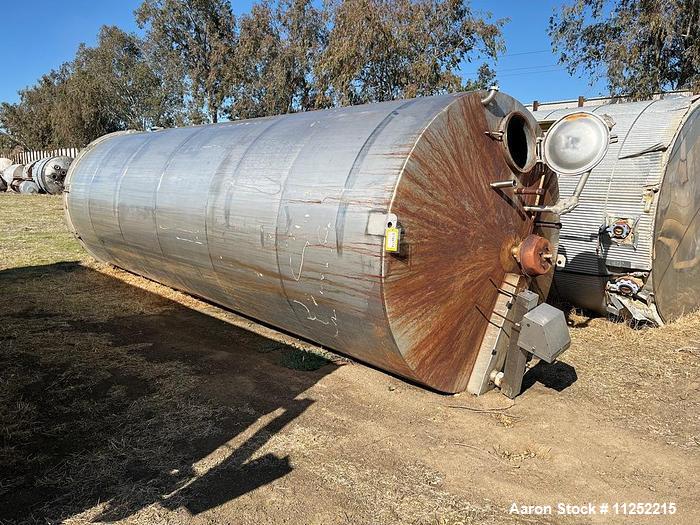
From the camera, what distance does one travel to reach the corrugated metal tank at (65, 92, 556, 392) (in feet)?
12.4

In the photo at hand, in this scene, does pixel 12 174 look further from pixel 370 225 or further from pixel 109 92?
pixel 370 225

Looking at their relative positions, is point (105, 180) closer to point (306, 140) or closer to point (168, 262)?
point (168, 262)

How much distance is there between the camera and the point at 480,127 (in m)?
4.21

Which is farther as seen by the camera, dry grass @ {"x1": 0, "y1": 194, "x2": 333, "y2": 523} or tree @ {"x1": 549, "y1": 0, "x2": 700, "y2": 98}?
tree @ {"x1": 549, "y1": 0, "x2": 700, "y2": 98}

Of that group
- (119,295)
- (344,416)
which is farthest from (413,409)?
(119,295)

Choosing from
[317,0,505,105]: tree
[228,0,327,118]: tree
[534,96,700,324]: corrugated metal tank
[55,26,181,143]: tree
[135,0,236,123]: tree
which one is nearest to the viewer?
[534,96,700,324]: corrugated metal tank

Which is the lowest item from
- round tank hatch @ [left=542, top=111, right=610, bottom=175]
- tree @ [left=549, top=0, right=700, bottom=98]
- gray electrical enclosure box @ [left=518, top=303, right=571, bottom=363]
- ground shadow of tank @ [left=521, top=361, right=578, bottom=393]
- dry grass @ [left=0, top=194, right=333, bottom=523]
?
dry grass @ [left=0, top=194, right=333, bottom=523]

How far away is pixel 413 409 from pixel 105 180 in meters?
5.82

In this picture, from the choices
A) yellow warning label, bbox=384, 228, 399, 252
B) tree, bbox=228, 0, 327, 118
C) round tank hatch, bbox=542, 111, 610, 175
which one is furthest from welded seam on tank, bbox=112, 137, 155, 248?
tree, bbox=228, 0, 327, 118

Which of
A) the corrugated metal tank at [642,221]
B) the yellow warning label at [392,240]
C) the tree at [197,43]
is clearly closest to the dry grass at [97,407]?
the yellow warning label at [392,240]

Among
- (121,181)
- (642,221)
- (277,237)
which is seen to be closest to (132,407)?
(277,237)

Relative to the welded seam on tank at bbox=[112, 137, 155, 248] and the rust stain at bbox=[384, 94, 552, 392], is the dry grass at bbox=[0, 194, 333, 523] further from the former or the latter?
the rust stain at bbox=[384, 94, 552, 392]

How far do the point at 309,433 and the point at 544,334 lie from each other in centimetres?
214

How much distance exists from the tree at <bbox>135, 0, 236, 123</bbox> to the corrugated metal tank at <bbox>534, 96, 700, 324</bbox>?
27.2 meters
